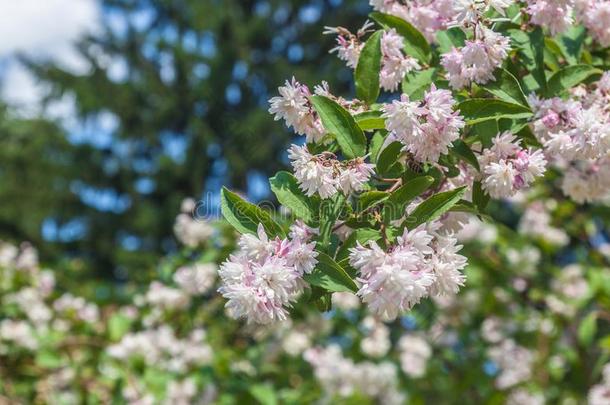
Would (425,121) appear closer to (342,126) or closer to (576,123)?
(342,126)

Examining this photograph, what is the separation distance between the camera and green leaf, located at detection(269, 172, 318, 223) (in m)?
1.14

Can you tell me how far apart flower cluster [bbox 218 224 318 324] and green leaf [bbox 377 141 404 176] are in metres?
0.19

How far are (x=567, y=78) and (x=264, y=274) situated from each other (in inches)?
29.8

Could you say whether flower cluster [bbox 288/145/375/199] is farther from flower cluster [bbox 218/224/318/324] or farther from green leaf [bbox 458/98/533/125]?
green leaf [bbox 458/98/533/125]

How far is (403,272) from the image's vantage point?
1.00 meters

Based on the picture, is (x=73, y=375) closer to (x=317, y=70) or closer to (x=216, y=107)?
(x=317, y=70)

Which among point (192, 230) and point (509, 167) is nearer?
point (509, 167)

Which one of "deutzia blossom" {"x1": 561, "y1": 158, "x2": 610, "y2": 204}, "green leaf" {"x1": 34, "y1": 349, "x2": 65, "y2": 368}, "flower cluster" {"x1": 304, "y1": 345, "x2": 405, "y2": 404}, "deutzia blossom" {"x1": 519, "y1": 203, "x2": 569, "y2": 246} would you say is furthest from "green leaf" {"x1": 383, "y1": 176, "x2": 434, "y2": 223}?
"deutzia blossom" {"x1": 519, "y1": 203, "x2": 569, "y2": 246}

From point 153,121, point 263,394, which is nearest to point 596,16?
point 263,394

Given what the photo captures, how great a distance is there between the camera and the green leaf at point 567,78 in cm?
138

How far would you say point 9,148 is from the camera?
1107 cm

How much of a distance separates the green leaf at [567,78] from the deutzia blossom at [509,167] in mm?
214

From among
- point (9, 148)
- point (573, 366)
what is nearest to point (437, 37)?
point (573, 366)

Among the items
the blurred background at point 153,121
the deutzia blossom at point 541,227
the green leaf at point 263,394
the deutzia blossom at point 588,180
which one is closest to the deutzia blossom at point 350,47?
the deutzia blossom at point 588,180
